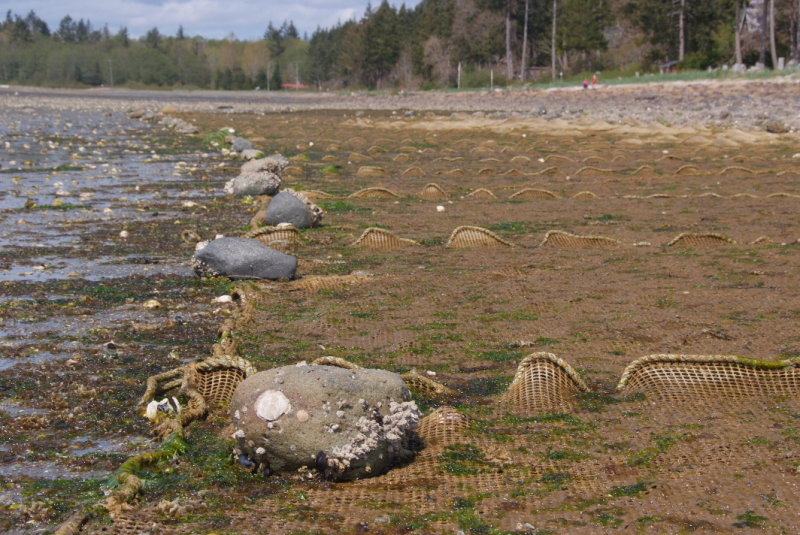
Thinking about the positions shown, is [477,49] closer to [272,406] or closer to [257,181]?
[257,181]

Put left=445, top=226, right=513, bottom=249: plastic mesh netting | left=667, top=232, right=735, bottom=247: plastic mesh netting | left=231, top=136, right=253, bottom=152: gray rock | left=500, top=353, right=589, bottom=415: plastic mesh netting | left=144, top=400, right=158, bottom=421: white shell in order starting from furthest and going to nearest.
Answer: left=231, top=136, right=253, bottom=152: gray rock
left=445, top=226, right=513, bottom=249: plastic mesh netting
left=667, top=232, right=735, bottom=247: plastic mesh netting
left=500, top=353, right=589, bottom=415: plastic mesh netting
left=144, top=400, right=158, bottom=421: white shell

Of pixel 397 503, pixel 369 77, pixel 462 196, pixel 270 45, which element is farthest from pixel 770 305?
pixel 270 45

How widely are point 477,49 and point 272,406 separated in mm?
86094

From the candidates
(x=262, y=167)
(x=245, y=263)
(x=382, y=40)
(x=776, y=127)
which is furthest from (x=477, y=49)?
(x=245, y=263)

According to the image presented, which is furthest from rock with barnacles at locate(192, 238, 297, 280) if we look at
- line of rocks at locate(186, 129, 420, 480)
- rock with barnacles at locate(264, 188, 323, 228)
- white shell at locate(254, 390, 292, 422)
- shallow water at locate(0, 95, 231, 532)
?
white shell at locate(254, 390, 292, 422)

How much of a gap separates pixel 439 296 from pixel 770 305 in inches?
102

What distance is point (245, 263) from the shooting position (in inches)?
302

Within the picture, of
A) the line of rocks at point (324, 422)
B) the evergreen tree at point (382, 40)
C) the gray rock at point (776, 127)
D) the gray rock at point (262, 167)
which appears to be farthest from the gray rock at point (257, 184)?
the evergreen tree at point (382, 40)

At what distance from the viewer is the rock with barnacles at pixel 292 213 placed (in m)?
10.2

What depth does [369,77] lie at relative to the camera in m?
115

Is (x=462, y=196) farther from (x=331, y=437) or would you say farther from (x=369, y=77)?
(x=369, y=77)

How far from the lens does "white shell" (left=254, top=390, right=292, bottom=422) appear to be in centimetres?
386

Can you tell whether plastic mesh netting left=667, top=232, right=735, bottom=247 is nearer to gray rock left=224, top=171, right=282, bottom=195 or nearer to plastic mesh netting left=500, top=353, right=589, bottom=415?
plastic mesh netting left=500, top=353, right=589, bottom=415

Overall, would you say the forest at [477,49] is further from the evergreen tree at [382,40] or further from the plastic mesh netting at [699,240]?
the plastic mesh netting at [699,240]
